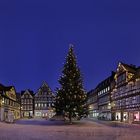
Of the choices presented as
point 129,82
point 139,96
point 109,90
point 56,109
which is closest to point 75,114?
point 56,109

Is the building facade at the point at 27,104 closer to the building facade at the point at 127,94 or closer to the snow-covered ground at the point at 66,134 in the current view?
the building facade at the point at 127,94

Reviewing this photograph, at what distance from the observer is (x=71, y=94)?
2346 inches

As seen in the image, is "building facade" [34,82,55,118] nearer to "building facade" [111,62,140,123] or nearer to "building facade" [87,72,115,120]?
"building facade" [87,72,115,120]

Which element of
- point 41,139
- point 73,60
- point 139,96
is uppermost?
point 73,60

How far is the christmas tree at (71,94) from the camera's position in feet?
195

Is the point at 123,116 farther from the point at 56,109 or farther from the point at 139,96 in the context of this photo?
the point at 56,109

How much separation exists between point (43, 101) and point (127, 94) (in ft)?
200

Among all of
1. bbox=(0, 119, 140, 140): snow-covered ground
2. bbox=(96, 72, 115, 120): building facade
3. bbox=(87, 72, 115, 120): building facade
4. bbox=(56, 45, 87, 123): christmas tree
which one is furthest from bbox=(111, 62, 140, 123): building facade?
bbox=(0, 119, 140, 140): snow-covered ground

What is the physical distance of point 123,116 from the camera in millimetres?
86312

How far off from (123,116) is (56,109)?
30800 mm

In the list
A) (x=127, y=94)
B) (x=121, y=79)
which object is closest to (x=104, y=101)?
(x=121, y=79)

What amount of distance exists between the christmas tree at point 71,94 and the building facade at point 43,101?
77450 millimetres

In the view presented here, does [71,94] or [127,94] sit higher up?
[127,94]

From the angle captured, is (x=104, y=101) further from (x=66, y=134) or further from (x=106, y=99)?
(x=66, y=134)
